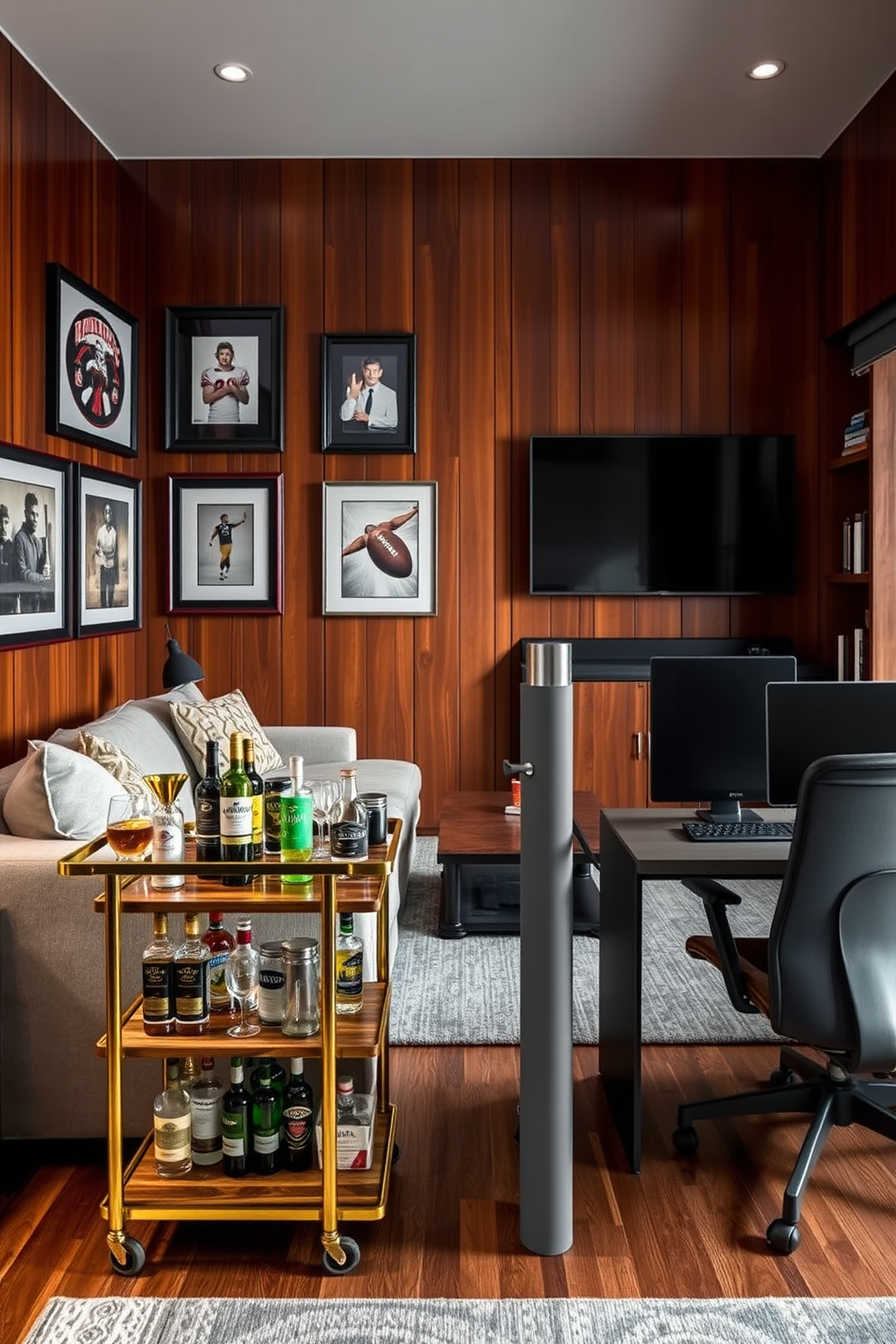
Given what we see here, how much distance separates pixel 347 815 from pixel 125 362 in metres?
3.68

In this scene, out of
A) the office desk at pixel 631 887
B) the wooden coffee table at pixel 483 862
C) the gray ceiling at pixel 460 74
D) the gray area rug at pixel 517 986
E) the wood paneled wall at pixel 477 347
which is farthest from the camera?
the wood paneled wall at pixel 477 347

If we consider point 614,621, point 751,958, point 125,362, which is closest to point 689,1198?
point 751,958

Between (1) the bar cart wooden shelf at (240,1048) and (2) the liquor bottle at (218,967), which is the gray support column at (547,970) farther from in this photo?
(2) the liquor bottle at (218,967)

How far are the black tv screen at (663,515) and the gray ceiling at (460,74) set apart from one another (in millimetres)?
1404

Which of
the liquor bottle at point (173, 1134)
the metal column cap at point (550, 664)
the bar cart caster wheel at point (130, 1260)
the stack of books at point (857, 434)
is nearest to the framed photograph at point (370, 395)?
the stack of books at point (857, 434)

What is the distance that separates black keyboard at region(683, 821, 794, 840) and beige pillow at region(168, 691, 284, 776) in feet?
5.71

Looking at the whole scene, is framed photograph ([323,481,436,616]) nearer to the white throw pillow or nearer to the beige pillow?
the beige pillow

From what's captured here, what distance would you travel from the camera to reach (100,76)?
427 cm

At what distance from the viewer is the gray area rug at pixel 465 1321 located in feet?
5.92

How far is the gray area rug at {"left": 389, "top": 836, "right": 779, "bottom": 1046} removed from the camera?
3033mm

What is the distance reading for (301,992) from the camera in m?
2.00

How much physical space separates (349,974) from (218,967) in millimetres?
256

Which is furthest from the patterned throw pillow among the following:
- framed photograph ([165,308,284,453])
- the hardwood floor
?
framed photograph ([165,308,284,453])

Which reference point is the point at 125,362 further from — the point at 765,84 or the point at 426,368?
the point at 765,84
